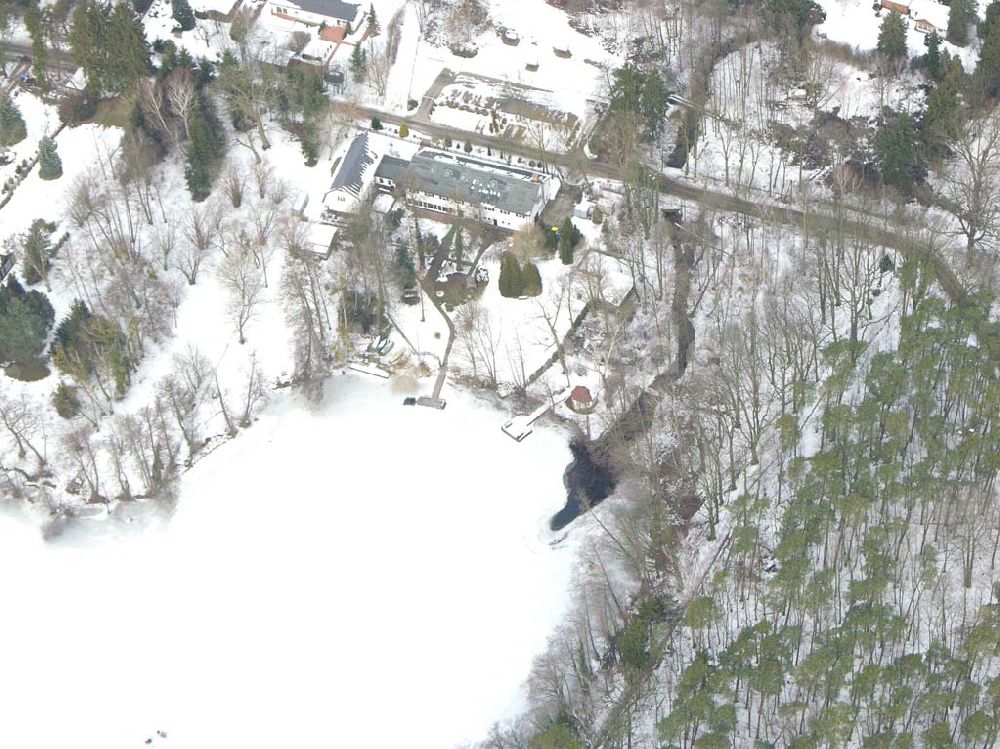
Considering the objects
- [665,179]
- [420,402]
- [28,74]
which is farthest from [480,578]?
[28,74]

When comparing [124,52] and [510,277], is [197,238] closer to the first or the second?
[124,52]

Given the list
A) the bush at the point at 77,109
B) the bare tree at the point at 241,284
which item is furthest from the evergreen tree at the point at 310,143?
the bush at the point at 77,109

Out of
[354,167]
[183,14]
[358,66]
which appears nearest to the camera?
[354,167]

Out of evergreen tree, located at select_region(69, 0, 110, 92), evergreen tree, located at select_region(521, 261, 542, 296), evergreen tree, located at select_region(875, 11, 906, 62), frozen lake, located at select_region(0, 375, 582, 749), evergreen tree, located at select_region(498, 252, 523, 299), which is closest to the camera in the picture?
frozen lake, located at select_region(0, 375, 582, 749)

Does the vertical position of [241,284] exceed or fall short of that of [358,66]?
it falls short

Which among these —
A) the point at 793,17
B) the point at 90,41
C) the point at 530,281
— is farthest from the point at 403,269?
the point at 793,17

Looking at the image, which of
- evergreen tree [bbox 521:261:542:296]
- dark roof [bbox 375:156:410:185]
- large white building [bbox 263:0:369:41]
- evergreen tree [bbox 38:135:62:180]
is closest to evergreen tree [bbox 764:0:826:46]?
evergreen tree [bbox 521:261:542:296]

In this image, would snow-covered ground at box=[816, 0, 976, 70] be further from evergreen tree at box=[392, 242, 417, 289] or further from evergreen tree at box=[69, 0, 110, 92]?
evergreen tree at box=[69, 0, 110, 92]
